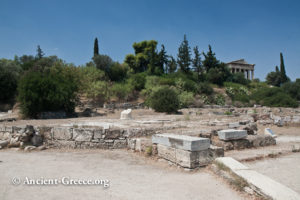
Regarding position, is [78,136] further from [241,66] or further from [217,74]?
[241,66]

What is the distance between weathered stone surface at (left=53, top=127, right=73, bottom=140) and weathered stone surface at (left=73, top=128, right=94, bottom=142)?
194mm

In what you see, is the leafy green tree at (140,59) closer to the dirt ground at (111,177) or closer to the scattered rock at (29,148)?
the scattered rock at (29,148)

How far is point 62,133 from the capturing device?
24.1 ft

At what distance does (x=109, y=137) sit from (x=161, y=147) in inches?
89.7

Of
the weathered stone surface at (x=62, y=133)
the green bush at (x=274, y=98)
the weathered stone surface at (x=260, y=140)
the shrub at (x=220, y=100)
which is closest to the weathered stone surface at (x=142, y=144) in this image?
the weathered stone surface at (x=62, y=133)

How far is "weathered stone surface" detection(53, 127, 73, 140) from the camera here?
7229 mm

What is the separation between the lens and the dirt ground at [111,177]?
331 cm

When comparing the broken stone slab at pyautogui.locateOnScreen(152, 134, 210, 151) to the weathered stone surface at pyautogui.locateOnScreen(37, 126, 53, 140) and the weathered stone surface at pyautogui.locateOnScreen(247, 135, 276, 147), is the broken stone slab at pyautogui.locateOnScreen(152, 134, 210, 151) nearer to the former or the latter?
the weathered stone surface at pyautogui.locateOnScreen(247, 135, 276, 147)

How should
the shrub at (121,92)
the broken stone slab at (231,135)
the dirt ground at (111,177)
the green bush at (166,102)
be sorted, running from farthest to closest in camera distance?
the shrub at (121,92), the green bush at (166,102), the broken stone slab at (231,135), the dirt ground at (111,177)

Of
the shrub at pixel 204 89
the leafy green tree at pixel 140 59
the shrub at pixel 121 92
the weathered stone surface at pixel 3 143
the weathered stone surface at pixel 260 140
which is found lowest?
the weathered stone surface at pixel 3 143

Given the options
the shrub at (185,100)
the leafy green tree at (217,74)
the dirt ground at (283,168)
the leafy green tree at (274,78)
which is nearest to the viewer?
the dirt ground at (283,168)

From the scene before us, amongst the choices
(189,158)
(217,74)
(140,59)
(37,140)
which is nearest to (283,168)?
(189,158)

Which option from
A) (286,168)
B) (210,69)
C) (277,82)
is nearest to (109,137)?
(286,168)

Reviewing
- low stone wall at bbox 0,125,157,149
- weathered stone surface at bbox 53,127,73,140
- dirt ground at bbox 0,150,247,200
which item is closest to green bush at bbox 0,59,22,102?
low stone wall at bbox 0,125,157,149
